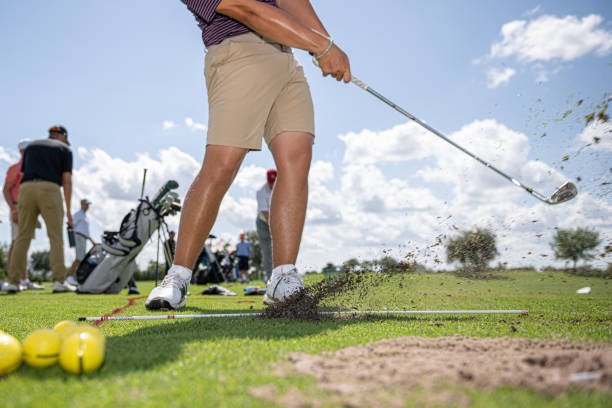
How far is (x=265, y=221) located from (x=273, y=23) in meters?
5.00

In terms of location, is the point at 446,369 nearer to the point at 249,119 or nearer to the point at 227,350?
the point at 227,350


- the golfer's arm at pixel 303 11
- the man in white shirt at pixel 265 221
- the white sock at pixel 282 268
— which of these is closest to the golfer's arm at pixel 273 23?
the golfer's arm at pixel 303 11

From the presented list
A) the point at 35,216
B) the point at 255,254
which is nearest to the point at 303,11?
the point at 35,216

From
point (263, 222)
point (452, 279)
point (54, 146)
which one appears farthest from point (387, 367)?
point (54, 146)

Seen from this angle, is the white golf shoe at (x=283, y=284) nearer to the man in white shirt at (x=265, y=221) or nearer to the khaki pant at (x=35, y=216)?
the man in white shirt at (x=265, y=221)

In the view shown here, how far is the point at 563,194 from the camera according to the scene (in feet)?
10.2

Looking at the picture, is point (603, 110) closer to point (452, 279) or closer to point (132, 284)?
point (452, 279)

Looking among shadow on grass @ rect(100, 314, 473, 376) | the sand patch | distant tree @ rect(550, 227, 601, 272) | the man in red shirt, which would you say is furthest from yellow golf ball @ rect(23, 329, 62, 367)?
the man in red shirt

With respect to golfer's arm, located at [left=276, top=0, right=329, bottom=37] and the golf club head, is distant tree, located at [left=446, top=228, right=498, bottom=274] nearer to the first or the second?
the golf club head

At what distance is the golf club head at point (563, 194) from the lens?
3086 mm

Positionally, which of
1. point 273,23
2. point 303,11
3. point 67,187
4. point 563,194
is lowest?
point 563,194

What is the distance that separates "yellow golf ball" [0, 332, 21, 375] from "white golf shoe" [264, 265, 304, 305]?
4.86 feet

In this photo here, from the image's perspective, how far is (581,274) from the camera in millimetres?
3861

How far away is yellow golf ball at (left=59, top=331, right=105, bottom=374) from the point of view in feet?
4.25
